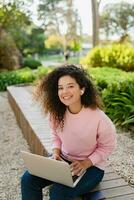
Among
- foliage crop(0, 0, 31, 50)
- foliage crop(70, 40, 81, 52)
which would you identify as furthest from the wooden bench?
foliage crop(70, 40, 81, 52)

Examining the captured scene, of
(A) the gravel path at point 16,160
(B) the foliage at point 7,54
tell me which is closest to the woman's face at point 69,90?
(A) the gravel path at point 16,160

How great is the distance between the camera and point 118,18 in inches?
1267

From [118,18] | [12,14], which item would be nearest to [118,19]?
[118,18]

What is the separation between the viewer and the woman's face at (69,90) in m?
2.60

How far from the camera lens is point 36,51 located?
1341 inches

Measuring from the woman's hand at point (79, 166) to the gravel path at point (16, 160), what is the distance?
2.68ft

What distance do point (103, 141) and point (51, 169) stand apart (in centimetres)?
44

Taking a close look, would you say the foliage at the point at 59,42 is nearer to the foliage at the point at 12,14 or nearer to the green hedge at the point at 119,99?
the foliage at the point at 12,14

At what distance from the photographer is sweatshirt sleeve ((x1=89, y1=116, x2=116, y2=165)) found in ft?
8.38

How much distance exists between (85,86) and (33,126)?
2.28m

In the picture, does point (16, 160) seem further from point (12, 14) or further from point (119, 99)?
point (12, 14)

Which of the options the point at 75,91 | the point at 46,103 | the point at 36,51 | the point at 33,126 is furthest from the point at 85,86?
the point at 36,51

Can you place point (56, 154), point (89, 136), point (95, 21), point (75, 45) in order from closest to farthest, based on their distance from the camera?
point (89, 136)
point (56, 154)
point (95, 21)
point (75, 45)

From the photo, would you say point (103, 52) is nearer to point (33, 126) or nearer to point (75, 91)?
point (33, 126)
